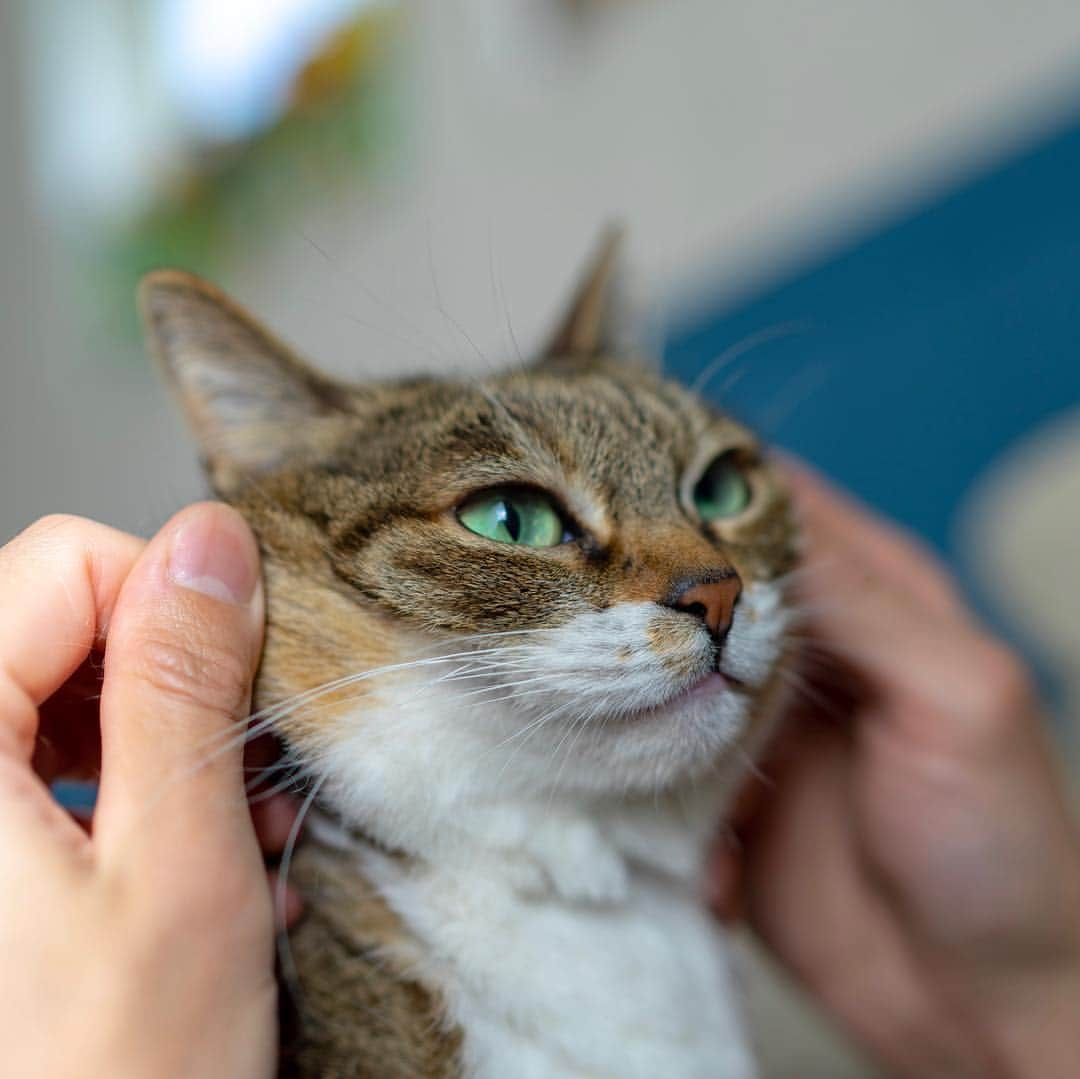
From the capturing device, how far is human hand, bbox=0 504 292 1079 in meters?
0.48

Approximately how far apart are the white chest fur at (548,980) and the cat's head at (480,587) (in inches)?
3.6

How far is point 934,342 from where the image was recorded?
189 centimetres

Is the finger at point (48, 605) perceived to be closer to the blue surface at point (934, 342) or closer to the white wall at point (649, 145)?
the white wall at point (649, 145)

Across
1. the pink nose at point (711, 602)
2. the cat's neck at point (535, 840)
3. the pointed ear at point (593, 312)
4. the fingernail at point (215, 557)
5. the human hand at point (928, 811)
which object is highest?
the fingernail at point (215, 557)

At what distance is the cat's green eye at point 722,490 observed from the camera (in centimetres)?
85

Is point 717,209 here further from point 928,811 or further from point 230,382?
point 230,382

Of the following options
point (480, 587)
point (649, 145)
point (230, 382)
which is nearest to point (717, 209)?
point (649, 145)

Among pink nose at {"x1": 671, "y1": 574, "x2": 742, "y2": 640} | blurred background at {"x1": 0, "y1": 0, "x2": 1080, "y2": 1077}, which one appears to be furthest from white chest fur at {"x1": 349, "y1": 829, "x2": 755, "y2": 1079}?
blurred background at {"x1": 0, "y1": 0, "x2": 1080, "y2": 1077}

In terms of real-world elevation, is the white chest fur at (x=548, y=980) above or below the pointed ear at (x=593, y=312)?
below

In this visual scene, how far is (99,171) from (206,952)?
286cm

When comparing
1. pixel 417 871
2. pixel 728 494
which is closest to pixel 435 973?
pixel 417 871

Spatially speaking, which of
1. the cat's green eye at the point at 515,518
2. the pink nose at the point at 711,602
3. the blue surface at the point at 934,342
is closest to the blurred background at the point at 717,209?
the blue surface at the point at 934,342

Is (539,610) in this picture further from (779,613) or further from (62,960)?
(62,960)

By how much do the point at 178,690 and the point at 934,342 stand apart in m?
1.70
